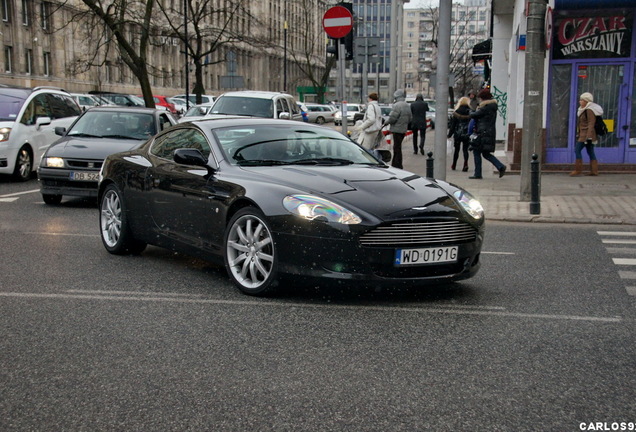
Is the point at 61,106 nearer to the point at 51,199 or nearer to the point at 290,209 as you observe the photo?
the point at 51,199

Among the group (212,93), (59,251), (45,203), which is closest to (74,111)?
(45,203)

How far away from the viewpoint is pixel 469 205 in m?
6.80

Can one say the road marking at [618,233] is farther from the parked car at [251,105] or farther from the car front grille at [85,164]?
the parked car at [251,105]

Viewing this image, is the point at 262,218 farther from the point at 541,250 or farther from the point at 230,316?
the point at 541,250

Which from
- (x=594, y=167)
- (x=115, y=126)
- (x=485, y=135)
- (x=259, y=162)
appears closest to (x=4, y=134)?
(x=115, y=126)

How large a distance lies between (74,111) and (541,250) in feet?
41.7

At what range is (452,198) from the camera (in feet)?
21.9

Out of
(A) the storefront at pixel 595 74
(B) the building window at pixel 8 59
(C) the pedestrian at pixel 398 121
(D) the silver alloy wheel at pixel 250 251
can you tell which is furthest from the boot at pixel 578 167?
(B) the building window at pixel 8 59

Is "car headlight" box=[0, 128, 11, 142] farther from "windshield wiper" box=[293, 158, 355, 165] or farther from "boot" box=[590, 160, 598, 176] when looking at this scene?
"boot" box=[590, 160, 598, 176]

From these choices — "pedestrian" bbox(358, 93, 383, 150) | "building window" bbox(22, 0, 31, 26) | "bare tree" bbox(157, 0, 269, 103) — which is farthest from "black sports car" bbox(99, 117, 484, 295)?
"building window" bbox(22, 0, 31, 26)

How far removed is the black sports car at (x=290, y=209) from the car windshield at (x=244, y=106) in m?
12.3

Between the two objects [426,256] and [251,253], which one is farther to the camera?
[251,253]

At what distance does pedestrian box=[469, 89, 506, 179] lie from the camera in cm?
1730

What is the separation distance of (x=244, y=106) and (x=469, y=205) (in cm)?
1450
